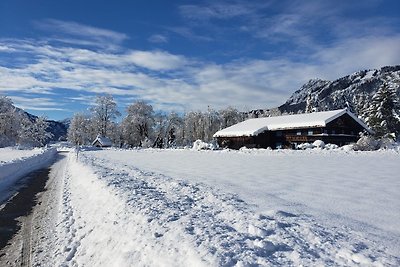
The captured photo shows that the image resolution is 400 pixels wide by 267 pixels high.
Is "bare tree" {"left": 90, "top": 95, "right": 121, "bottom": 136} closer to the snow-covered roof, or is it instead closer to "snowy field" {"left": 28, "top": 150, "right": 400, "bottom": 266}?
the snow-covered roof

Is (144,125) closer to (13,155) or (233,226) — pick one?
(13,155)

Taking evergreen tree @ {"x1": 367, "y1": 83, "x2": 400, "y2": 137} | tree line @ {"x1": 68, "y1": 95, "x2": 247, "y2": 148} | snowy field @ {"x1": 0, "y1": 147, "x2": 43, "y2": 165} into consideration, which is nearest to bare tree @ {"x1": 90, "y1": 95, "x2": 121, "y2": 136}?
tree line @ {"x1": 68, "y1": 95, "x2": 247, "y2": 148}

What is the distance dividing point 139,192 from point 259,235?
17.3ft

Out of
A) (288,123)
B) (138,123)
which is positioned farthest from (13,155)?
(138,123)

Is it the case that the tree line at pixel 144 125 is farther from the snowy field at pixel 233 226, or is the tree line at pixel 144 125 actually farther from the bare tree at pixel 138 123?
the snowy field at pixel 233 226

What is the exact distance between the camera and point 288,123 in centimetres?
4478

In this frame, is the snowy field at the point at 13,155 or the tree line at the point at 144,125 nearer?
the snowy field at the point at 13,155

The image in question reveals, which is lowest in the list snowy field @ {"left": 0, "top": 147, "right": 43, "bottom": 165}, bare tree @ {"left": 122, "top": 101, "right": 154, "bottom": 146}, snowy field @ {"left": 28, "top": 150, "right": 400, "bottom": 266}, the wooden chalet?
snowy field @ {"left": 28, "top": 150, "right": 400, "bottom": 266}

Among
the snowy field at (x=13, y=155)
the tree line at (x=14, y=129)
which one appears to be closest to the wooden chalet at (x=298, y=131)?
the snowy field at (x=13, y=155)

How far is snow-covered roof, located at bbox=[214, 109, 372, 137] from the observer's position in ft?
135

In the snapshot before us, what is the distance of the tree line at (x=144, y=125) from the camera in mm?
79688

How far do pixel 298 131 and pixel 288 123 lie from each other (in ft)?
5.64

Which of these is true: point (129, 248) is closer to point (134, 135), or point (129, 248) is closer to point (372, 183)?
point (372, 183)

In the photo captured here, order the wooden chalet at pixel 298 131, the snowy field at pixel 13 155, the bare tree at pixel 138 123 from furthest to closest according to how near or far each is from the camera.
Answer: the bare tree at pixel 138 123 < the wooden chalet at pixel 298 131 < the snowy field at pixel 13 155
